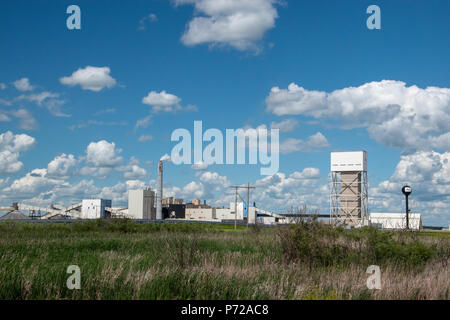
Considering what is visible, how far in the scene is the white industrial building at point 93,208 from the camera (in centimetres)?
11620

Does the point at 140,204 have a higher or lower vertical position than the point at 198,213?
higher

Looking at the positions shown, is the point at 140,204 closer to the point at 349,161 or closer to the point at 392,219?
the point at 349,161

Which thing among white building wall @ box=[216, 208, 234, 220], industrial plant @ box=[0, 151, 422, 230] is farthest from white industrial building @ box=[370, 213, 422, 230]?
white building wall @ box=[216, 208, 234, 220]

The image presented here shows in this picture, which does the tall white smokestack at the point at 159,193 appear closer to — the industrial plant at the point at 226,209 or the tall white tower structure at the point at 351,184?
the industrial plant at the point at 226,209

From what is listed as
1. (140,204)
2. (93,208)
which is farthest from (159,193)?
(93,208)

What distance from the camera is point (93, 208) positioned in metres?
117

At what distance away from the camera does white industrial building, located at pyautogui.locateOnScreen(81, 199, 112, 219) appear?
381 ft

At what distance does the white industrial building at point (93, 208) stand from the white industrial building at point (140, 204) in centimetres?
660

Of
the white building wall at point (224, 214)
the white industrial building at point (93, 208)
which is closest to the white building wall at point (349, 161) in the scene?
the white building wall at point (224, 214)

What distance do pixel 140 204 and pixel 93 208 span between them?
11.9 meters

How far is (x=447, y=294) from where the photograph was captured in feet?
43.1
